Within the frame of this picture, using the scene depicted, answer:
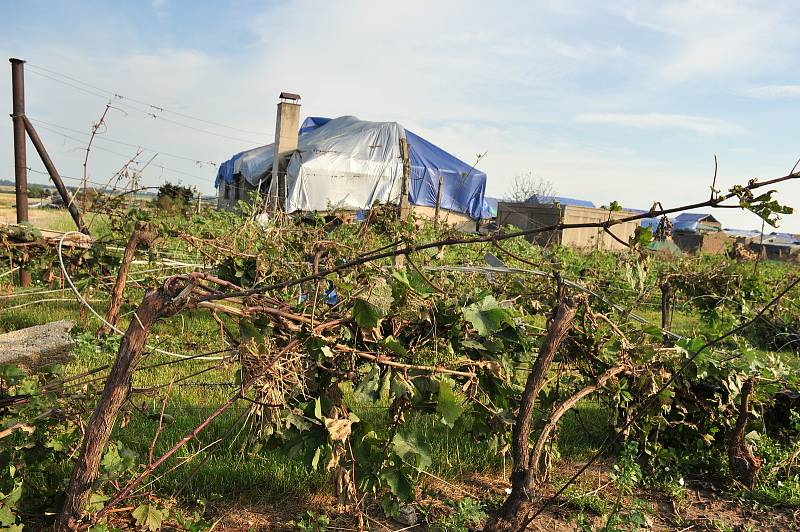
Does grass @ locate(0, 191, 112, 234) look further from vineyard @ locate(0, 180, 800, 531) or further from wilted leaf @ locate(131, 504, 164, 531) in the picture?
wilted leaf @ locate(131, 504, 164, 531)

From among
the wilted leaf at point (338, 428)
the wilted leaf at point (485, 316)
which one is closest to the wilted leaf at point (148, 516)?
the wilted leaf at point (338, 428)

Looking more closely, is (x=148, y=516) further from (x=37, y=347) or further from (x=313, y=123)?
(x=313, y=123)

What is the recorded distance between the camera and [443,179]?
71.0 ft

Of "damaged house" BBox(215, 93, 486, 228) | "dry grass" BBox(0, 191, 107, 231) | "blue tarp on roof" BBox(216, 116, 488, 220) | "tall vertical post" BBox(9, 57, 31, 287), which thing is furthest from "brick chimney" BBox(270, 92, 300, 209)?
"tall vertical post" BBox(9, 57, 31, 287)

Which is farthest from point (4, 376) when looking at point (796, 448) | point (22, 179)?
point (22, 179)

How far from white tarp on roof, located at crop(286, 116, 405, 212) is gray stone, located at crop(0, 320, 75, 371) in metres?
11.9

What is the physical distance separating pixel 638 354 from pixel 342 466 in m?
1.73

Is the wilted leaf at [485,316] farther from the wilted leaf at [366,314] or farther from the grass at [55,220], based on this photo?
the grass at [55,220]

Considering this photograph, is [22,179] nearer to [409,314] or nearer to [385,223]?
[385,223]

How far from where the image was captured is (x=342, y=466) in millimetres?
2523

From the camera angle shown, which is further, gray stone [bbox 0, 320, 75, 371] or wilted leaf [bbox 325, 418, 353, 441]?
gray stone [bbox 0, 320, 75, 371]

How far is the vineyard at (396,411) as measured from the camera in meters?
2.27

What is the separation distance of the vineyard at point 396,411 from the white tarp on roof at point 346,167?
13.7 metres

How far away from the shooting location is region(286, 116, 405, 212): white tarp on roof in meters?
18.2
